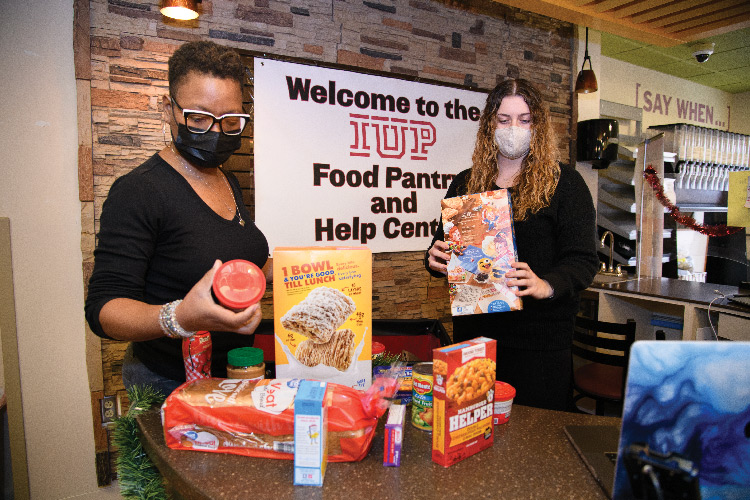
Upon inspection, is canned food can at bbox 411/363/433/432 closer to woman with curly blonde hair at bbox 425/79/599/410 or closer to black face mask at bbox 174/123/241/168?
woman with curly blonde hair at bbox 425/79/599/410

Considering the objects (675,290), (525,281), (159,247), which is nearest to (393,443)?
(525,281)

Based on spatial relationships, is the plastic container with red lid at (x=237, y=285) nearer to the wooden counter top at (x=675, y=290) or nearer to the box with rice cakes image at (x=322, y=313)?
the box with rice cakes image at (x=322, y=313)

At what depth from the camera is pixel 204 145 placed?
129 centimetres

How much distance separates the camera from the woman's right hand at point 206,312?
0.89 metres

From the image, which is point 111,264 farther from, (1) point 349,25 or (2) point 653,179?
(2) point 653,179

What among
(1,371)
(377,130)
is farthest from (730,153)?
(1,371)

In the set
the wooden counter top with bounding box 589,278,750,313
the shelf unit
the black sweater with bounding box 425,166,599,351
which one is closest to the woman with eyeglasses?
the black sweater with bounding box 425,166,599,351

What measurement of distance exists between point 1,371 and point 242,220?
5.80 feet

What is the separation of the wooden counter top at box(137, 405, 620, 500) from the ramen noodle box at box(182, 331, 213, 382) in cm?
16

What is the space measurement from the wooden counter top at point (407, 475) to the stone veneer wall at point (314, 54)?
6.10ft

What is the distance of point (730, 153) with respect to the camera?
6098 mm

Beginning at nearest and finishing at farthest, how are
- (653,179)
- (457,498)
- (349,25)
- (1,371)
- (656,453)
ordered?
(656,453) < (457,498) < (1,371) < (349,25) < (653,179)

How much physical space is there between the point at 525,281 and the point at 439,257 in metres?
0.34

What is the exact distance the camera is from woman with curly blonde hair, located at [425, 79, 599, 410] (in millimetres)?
1614
